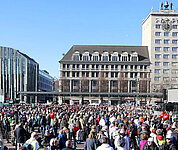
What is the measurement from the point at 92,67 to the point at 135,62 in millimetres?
13768

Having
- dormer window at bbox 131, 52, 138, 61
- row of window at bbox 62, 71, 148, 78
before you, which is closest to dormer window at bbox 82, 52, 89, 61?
row of window at bbox 62, 71, 148, 78

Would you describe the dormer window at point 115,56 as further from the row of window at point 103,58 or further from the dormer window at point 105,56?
the dormer window at point 105,56

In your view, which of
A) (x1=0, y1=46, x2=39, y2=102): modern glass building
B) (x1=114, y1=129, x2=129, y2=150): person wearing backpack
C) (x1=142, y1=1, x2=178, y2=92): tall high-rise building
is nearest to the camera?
(x1=114, y1=129, x2=129, y2=150): person wearing backpack

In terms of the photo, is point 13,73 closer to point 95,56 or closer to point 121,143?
point 95,56

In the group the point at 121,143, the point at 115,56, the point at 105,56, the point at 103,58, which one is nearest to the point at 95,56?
the point at 103,58

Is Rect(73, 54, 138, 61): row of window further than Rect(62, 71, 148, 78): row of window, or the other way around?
Rect(73, 54, 138, 61): row of window

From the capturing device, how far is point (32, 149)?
10648 millimetres

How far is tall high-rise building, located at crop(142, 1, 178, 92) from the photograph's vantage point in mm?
100625

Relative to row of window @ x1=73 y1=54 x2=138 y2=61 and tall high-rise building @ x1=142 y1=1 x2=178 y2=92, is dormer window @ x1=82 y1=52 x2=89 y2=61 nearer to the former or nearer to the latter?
row of window @ x1=73 y1=54 x2=138 y2=61

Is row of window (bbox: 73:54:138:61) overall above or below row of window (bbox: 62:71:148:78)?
above

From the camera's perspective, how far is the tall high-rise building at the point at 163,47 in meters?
101

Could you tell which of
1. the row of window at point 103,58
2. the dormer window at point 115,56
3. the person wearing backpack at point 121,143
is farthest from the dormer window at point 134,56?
the person wearing backpack at point 121,143

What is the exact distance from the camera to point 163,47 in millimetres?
101062

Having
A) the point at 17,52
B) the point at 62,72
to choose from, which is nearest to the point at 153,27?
the point at 62,72
